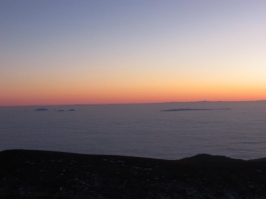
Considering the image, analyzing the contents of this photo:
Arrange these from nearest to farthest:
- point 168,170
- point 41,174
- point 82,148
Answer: point 41,174
point 168,170
point 82,148

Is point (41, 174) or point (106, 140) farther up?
point (41, 174)

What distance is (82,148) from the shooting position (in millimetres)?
56781

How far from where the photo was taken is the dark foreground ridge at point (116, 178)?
13492 mm

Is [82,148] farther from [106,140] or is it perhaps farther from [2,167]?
[2,167]

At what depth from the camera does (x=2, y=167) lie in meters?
15.5

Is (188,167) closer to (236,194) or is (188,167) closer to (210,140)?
(236,194)

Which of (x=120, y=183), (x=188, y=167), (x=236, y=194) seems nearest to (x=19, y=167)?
(x=120, y=183)

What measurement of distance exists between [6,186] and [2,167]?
6.24 ft

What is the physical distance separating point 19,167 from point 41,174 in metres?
1.35

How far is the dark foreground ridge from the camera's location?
13492mm

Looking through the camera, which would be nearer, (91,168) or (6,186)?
(6,186)

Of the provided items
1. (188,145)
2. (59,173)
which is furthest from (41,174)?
(188,145)

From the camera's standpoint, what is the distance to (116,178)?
14656 mm

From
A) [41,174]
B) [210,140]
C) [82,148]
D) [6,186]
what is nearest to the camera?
[6,186]
